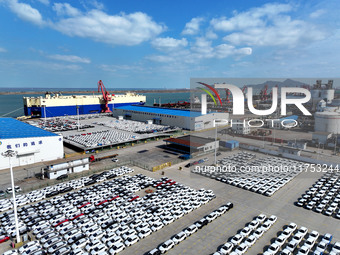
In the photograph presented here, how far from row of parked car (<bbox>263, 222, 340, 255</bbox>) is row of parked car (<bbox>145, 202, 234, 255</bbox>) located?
7.32 metres

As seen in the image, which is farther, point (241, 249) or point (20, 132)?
point (20, 132)

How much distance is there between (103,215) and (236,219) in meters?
17.8

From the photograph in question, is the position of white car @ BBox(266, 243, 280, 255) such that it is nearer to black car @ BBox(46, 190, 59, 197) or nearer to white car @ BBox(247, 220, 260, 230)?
white car @ BBox(247, 220, 260, 230)

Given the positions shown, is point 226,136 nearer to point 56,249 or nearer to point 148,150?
point 148,150

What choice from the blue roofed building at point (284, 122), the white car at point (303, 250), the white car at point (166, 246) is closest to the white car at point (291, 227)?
the white car at point (303, 250)

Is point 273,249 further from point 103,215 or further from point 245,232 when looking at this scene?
point 103,215

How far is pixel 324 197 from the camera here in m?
34.4

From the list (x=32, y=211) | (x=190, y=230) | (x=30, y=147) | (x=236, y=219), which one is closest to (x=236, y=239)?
(x=236, y=219)

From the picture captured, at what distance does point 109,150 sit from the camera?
62.9m

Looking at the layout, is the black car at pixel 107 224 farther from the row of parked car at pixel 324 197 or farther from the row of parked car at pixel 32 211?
the row of parked car at pixel 324 197

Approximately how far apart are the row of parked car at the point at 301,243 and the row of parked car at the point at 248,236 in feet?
5.29

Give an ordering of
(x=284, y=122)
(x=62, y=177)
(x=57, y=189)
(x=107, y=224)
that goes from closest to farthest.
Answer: (x=107, y=224), (x=57, y=189), (x=62, y=177), (x=284, y=122)

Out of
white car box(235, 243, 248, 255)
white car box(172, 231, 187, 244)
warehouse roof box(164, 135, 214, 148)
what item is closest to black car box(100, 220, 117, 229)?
white car box(172, 231, 187, 244)

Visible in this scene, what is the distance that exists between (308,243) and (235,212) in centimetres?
924
